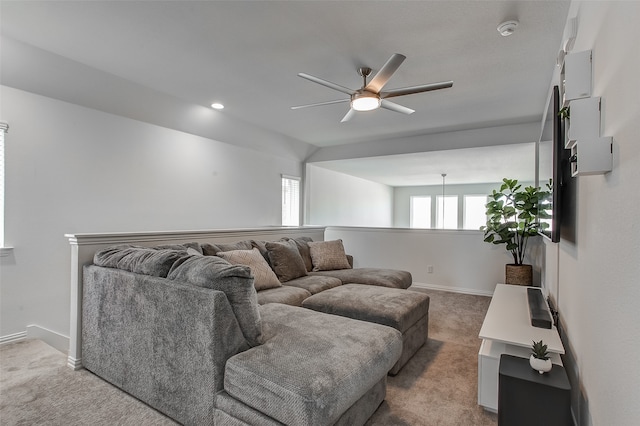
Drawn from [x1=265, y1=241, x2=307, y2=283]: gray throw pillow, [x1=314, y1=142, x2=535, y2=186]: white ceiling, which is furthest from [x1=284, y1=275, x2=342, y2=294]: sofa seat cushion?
[x1=314, y1=142, x2=535, y2=186]: white ceiling

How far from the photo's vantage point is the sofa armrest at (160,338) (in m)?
1.59

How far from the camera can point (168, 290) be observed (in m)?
1.81

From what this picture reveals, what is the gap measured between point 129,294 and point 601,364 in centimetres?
248

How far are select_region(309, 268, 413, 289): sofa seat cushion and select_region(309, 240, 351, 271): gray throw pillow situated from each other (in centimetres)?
17

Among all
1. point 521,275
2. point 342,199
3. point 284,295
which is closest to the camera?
point 284,295

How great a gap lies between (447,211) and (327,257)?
7830mm

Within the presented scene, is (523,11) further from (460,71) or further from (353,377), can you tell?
(353,377)

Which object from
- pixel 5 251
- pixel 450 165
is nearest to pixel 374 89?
pixel 5 251

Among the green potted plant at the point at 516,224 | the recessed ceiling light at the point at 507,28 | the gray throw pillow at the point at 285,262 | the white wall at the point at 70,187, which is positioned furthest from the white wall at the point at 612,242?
the white wall at the point at 70,187

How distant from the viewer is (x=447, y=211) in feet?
35.5

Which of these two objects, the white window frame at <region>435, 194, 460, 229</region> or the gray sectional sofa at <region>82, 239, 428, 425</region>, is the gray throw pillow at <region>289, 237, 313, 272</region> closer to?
the gray sectional sofa at <region>82, 239, 428, 425</region>

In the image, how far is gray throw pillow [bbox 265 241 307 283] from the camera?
356 cm

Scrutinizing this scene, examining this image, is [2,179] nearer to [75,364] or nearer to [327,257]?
[75,364]

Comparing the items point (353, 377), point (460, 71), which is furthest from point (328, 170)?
point (353, 377)
